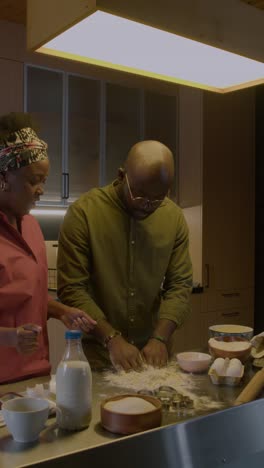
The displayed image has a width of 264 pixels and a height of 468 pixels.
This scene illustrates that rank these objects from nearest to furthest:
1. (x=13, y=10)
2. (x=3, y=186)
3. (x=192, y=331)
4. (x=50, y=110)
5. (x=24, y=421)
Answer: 1. (x=24, y=421)
2. (x=3, y=186)
3. (x=13, y=10)
4. (x=50, y=110)
5. (x=192, y=331)

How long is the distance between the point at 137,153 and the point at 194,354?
23.7 inches

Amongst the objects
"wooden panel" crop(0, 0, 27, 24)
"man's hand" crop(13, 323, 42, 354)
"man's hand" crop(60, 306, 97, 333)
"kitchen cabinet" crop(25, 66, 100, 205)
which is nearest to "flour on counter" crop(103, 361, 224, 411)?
"man's hand" crop(60, 306, 97, 333)

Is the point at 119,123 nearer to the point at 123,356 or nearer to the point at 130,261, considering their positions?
the point at 130,261

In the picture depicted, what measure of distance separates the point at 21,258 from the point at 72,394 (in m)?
0.48

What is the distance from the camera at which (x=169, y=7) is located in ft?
3.48

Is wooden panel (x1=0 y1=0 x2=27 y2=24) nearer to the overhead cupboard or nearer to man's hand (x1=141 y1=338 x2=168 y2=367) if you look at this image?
the overhead cupboard

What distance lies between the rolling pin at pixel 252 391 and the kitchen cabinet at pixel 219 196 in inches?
100

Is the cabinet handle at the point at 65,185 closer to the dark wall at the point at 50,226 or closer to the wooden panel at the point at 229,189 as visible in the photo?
the dark wall at the point at 50,226

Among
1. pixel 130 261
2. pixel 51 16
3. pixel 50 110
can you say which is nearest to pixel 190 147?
pixel 50 110

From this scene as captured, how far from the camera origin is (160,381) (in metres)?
1.32

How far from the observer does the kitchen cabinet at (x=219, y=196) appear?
3.78 m

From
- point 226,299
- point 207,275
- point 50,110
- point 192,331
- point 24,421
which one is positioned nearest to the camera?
point 24,421

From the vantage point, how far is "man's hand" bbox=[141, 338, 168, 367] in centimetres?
148

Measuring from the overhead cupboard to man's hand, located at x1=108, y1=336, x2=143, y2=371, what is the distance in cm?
205
